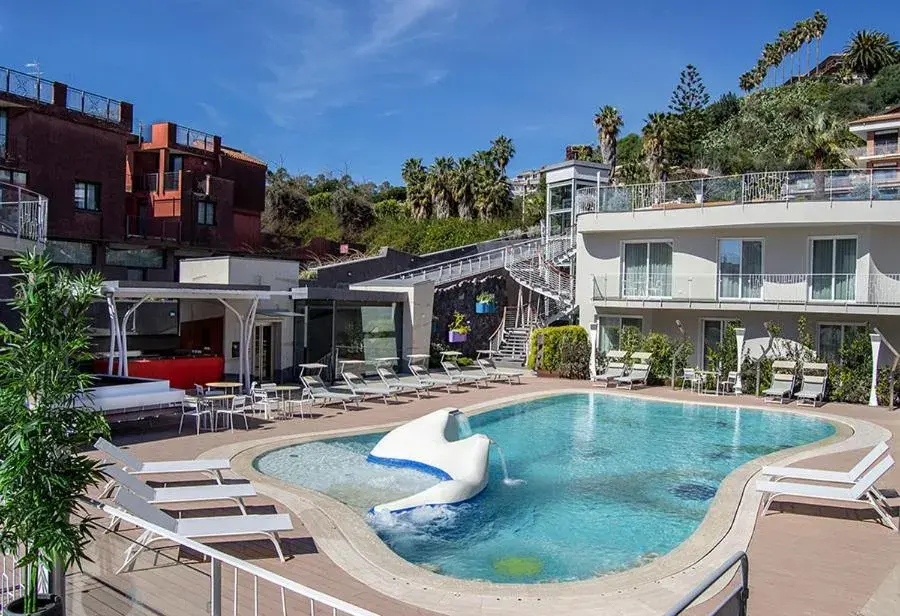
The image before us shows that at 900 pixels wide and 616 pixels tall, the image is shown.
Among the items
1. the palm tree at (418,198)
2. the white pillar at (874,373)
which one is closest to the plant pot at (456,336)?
the white pillar at (874,373)

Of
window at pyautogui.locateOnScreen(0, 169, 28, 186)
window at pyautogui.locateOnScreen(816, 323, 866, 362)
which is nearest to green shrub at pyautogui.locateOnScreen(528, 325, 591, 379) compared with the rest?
window at pyautogui.locateOnScreen(816, 323, 866, 362)

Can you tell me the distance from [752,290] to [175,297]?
1748 cm

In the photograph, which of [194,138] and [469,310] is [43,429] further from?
[194,138]

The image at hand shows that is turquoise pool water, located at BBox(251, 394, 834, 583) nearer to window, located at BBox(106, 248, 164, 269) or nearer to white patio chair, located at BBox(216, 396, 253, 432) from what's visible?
white patio chair, located at BBox(216, 396, 253, 432)

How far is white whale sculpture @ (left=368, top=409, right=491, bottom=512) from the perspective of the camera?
10328 mm

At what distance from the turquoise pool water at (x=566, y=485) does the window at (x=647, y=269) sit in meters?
6.78

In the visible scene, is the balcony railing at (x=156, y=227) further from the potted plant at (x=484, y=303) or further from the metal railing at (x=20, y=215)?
the potted plant at (x=484, y=303)

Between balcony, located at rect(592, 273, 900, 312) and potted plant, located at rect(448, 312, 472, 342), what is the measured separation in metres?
5.64

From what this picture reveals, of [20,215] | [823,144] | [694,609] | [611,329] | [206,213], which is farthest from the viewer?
[206,213]

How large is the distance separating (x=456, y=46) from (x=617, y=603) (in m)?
29.5

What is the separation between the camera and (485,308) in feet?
99.2

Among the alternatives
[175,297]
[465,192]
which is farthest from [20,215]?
[465,192]

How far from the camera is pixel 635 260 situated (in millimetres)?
25469

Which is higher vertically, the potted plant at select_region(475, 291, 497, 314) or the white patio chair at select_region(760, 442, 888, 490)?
the potted plant at select_region(475, 291, 497, 314)
